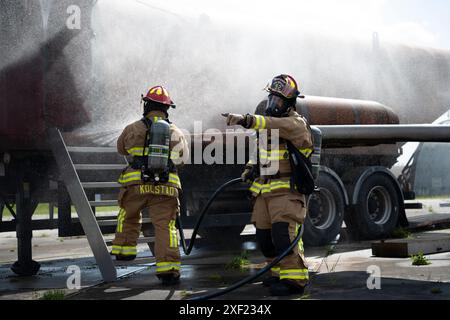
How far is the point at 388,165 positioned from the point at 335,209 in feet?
6.61

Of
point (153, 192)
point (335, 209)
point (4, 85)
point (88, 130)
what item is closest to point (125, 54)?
point (88, 130)

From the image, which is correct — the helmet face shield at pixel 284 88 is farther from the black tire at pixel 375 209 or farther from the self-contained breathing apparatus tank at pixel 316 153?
the black tire at pixel 375 209

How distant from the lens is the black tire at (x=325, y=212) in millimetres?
9414

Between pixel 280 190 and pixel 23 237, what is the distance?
3.28 m

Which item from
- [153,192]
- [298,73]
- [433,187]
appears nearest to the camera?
[153,192]

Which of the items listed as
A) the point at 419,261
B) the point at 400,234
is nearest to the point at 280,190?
the point at 419,261

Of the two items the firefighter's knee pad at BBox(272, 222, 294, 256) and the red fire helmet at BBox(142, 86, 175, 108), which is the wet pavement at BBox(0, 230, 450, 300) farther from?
the red fire helmet at BBox(142, 86, 175, 108)

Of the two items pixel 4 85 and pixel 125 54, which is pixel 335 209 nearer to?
pixel 125 54

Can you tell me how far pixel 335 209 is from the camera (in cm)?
979

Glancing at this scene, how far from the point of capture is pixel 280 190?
5.78 m

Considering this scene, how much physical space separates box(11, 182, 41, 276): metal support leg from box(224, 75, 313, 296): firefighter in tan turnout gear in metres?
2.82

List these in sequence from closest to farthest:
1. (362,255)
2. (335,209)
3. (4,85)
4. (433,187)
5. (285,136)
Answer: (285,136) → (4,85) → (362,255) → (335,209) → (433,187)

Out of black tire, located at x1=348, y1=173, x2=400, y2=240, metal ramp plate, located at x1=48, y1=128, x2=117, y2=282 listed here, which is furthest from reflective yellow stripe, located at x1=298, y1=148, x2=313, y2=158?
black tire, located at x1=348, y1=173, x2=400, y2=240

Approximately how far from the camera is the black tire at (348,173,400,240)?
10.2 metres
